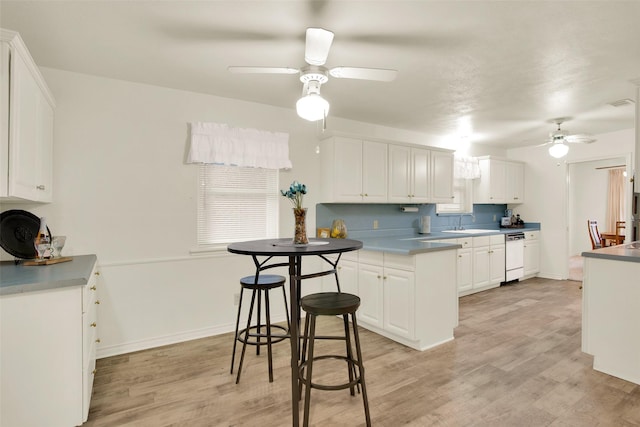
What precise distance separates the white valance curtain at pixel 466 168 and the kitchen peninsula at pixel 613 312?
2.98 metres

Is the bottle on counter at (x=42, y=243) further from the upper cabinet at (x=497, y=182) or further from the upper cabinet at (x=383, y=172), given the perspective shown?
the upper cabinet at (x=497, y=182)

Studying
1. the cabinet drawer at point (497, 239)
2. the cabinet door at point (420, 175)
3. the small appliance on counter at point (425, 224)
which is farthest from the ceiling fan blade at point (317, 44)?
the cabinet drawer at point (497, 239)

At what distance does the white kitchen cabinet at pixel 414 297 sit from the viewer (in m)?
2.94

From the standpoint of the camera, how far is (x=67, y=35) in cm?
222

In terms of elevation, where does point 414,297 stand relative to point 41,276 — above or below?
below

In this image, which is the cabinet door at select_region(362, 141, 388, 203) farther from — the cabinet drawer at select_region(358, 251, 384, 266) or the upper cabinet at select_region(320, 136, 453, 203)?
the cabinet drawer at select_region(358, 251, 384, 266)

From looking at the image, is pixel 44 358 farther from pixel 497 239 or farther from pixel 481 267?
pixel 497 239

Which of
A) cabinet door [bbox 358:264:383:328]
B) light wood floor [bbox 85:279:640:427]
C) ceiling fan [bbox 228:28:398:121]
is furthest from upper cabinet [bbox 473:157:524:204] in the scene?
ceiling fan [bbox 228:28:398:121]

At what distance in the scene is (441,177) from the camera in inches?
190

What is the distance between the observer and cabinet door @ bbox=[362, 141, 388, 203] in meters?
4.03

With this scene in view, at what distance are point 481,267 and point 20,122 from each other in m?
5.34

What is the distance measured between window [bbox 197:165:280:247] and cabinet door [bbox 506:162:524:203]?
458 centimetres

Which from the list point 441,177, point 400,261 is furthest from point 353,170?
point 441,177

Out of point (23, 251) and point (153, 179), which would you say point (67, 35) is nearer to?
point (153, 179)
